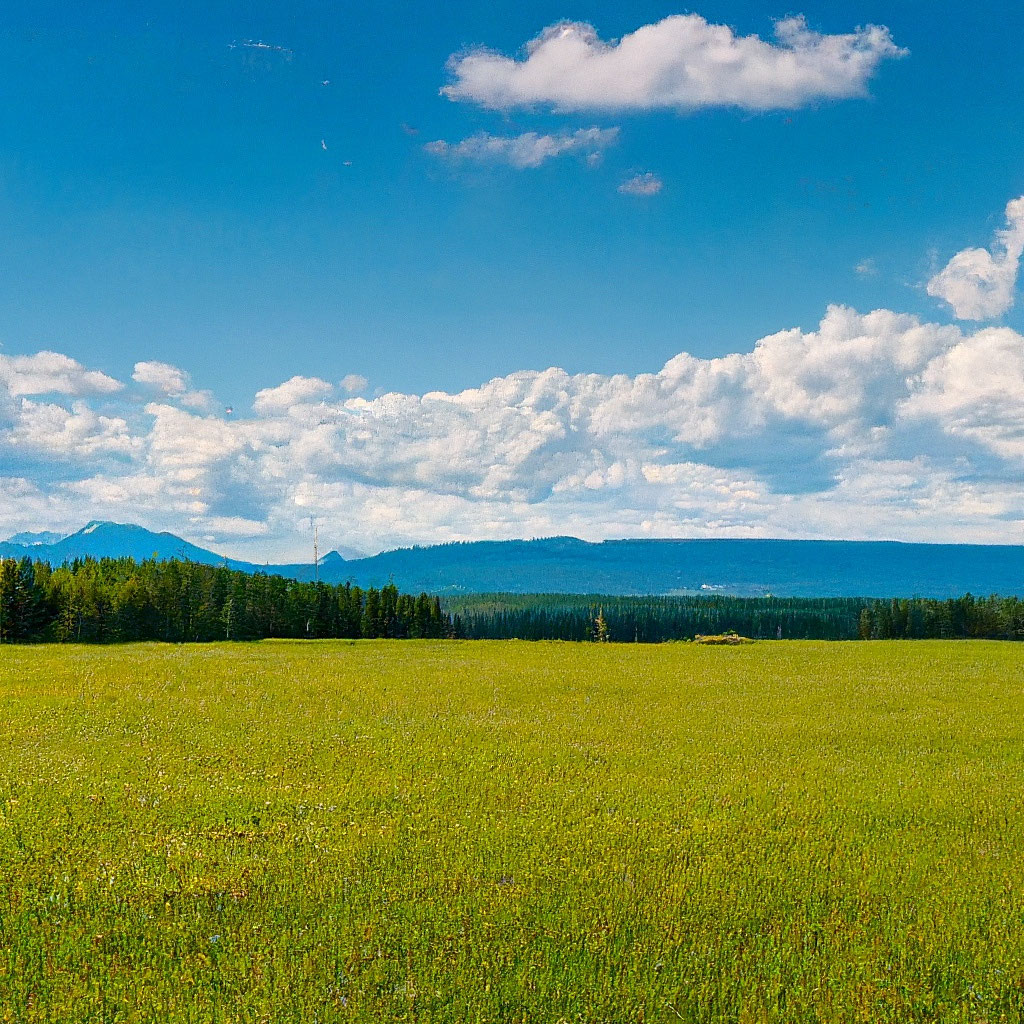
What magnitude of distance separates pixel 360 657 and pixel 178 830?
30.0 meters

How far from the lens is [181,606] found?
97688 millimetres

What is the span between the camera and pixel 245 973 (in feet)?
32.1

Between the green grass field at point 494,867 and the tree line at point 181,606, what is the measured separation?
69242mm

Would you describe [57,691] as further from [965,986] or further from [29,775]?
[965,986]

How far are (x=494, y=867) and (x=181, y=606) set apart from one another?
9610 cm

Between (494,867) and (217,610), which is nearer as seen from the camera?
(494,867)

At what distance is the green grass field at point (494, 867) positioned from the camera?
9.79 meters

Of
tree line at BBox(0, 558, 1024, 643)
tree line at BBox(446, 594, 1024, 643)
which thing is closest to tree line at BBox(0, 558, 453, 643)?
tree line at BBox(0, 558, 1024, 643)

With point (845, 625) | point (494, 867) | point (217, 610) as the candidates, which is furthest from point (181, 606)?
point (845, 625)

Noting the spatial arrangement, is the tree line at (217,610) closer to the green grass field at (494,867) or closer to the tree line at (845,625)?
the tree line at (845,625)

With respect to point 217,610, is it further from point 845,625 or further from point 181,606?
point 845,625

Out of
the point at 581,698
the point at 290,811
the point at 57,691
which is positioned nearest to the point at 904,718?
the point at 581,698

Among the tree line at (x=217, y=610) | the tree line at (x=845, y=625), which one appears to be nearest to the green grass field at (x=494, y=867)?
the tree line at (x=217, y=610)

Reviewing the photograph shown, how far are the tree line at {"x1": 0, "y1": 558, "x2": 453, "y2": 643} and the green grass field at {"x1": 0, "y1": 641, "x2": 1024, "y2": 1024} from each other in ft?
227
